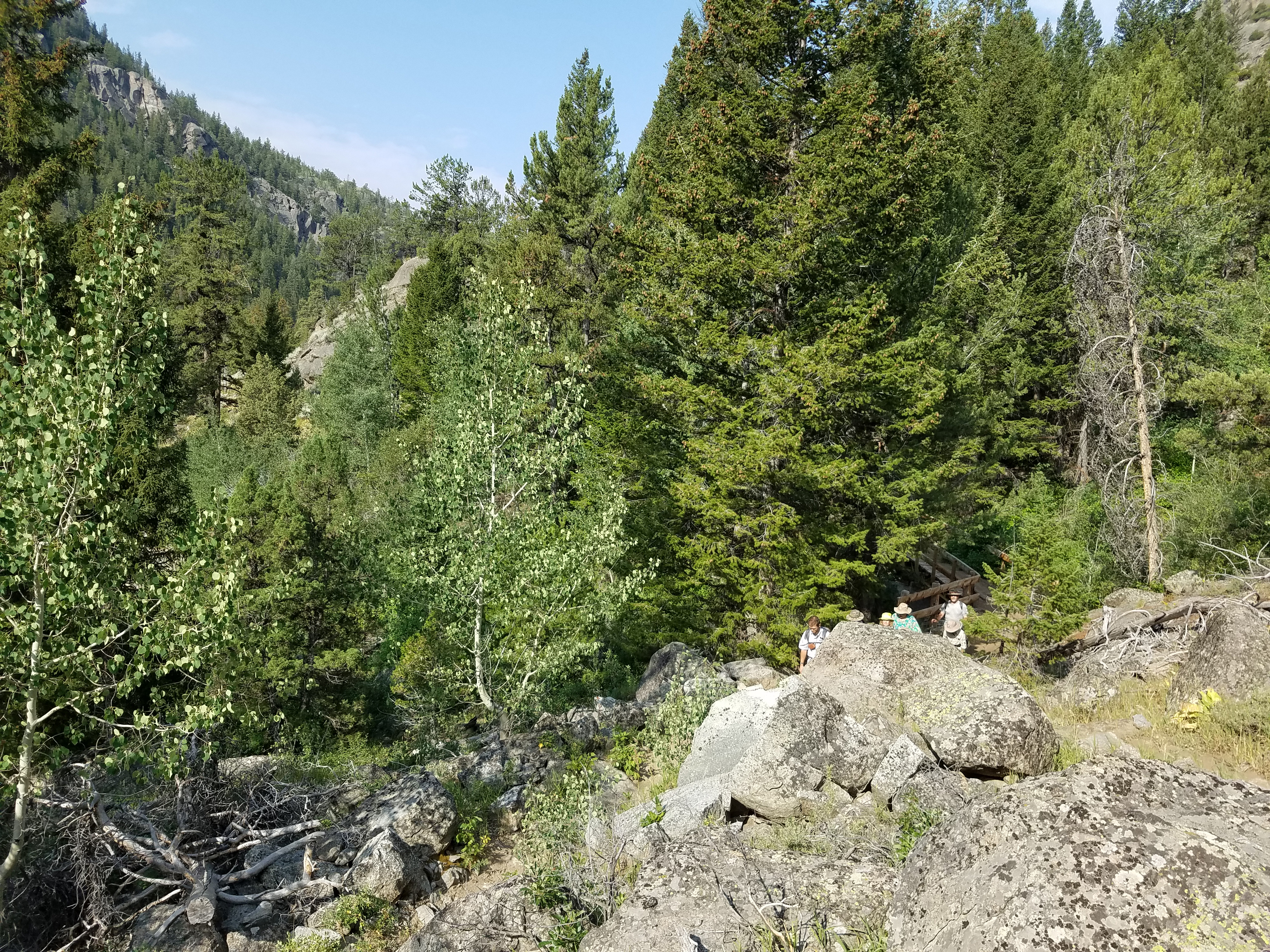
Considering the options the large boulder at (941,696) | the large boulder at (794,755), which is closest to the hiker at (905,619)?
the large boulder at (941,696)

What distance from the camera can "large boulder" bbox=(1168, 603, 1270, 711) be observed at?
7516 mm

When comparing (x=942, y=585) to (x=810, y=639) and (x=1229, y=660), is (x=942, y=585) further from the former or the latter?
(x=1229, y=660)

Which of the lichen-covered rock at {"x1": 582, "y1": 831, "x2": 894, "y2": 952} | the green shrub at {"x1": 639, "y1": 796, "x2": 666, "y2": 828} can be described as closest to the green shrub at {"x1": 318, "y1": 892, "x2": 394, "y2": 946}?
the green shrub at {"x1": 639, "y1": 796, "x2": 666, "y2": 828}

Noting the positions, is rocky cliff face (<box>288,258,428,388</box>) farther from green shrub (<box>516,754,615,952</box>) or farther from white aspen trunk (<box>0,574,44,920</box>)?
white aspen trunk (<box>0,574,44,920</box>)

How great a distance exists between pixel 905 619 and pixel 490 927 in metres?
8.46

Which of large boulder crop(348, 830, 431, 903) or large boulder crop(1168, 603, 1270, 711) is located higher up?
large boulder crop(1168, 603, 1270, 711)

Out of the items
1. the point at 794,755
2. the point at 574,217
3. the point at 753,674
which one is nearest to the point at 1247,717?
the point at 794,755

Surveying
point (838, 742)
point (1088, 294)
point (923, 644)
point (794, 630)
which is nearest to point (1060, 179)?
point (1088, 294)

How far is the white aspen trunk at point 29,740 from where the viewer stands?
6.44 meters

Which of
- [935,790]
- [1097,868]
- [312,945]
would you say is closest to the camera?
[1097,868]

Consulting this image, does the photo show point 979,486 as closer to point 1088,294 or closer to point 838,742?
point 1088,294

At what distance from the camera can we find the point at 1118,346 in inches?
658

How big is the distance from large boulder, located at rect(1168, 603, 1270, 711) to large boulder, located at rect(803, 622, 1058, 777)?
7.01ft

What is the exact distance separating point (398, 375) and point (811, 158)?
29730 mm
